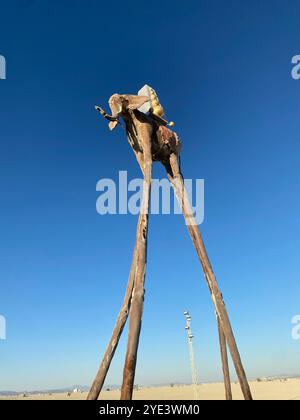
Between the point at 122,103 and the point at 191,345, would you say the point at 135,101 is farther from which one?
the point at 191,345

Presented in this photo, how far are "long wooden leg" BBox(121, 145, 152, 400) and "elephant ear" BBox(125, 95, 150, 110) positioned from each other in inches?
40.7

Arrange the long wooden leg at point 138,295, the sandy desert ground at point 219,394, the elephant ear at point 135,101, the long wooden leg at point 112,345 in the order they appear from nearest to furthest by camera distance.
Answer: the long wooden leg at point 138,295
the long wooden leg at point 112,345
the elephant ear at point 135,101
the sandy desert ground at point 219,394

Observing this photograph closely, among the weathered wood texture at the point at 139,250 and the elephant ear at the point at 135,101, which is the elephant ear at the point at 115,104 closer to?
the elephant ear at the point at 135,101

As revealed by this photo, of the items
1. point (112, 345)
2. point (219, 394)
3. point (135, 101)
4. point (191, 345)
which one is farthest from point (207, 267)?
point (219, 394)

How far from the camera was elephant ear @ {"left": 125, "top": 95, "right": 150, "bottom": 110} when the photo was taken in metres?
8.60

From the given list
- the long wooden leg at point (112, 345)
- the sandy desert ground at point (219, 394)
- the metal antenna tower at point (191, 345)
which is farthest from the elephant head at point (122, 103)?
the sandy desert ground at point (219, 394)

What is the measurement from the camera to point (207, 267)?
7.97 meters

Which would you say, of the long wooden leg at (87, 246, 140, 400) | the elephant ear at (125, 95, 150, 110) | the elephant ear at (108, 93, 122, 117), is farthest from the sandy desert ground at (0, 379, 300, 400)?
the elephant ear at (108, 93, 122, 117)

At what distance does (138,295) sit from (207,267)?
1.95 m

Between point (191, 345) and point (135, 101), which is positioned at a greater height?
point (135, 101)

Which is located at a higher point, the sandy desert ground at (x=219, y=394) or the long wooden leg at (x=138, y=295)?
the long wooden leg at (x=138, y=295)

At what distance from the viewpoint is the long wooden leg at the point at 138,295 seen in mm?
6059
